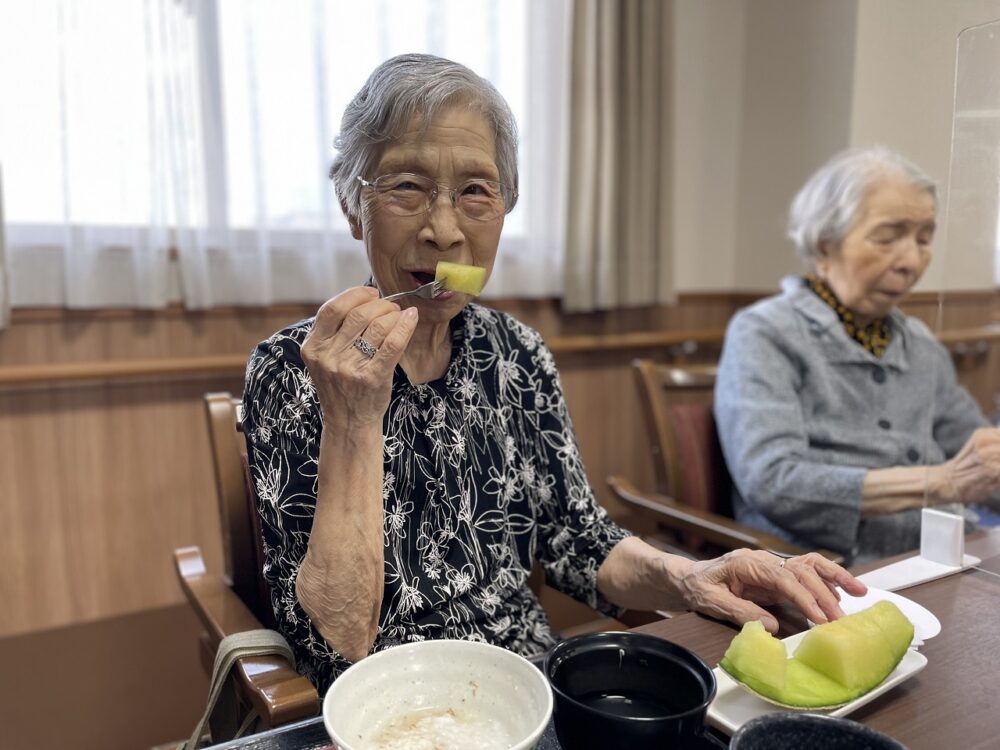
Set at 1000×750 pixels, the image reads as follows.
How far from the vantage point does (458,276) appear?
102 centimetres

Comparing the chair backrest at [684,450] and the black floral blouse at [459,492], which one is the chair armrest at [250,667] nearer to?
the black floral blouse at [459,492]

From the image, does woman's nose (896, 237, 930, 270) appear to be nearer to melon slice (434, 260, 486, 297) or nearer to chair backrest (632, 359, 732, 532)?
chair backrest (632, 359, 732, 532)

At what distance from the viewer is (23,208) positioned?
1.76 meters

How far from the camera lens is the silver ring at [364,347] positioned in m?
0.85

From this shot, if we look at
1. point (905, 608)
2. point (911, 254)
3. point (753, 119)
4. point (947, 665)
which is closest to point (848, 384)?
point (911, 254)

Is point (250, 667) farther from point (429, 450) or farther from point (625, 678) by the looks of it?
point (625, 678)

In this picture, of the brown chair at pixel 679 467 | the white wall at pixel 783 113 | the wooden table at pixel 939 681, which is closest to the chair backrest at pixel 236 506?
the wooden table at pixel 939 681

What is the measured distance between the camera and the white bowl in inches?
23.5

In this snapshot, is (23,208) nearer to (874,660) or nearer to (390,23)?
(390,23)

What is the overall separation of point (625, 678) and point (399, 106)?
765mm

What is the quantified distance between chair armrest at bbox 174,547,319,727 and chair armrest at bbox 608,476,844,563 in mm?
885

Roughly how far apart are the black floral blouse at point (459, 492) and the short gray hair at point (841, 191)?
0.95 meters

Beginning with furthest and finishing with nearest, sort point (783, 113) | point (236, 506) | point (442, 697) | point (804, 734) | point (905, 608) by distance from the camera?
1. point (783, 113)
2. point (236, 506)
3. point (905, 608)
4. point (442, 697)
5. point (804, 734)

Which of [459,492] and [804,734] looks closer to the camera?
[804,734]
